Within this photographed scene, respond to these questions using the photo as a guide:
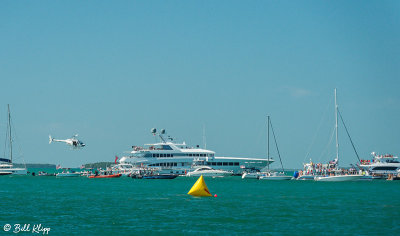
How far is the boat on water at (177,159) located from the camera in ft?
439

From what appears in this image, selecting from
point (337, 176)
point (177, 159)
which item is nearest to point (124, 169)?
point (177, 159)

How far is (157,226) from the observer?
37.7 meters

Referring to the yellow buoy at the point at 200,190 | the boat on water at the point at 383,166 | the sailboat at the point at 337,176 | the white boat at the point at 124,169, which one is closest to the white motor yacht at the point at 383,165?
the boat on water at the point at 383,166

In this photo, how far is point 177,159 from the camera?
135 m

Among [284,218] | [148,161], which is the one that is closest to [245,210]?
[284,218]

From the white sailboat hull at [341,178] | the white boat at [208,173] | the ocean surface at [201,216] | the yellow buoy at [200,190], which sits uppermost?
the white boat at [208,173]

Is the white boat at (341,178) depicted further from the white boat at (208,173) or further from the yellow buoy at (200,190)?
the yellow buoy at (200,190)

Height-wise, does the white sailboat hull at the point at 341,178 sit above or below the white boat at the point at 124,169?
below

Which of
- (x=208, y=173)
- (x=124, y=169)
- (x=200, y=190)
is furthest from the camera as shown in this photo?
(x=124, y=169)

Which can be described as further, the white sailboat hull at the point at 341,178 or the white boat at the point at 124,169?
the white boat at the point at 124,169

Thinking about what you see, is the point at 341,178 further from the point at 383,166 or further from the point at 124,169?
the point at 124,169

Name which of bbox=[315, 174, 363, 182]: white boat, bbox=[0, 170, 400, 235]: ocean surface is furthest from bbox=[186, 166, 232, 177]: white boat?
bbox=[0, 170, 400, 235]: ocean surface

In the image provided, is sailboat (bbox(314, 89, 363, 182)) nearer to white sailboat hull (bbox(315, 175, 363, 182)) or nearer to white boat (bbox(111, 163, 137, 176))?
white sailboat hull (bbox(315, 175, 363, 182))

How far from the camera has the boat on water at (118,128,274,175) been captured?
134 meters
